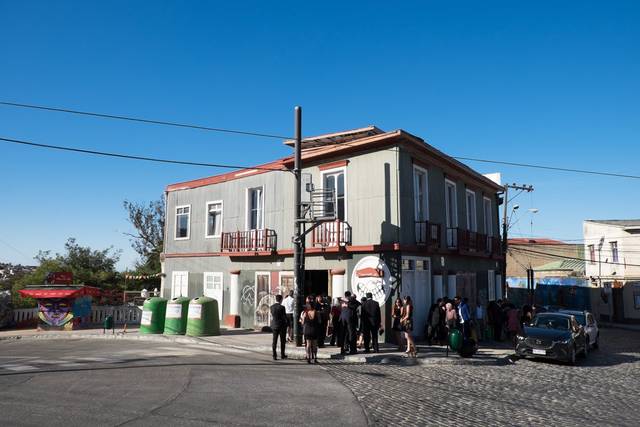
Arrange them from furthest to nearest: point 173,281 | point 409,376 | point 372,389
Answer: point 173,281, point 409,376, point 372,389

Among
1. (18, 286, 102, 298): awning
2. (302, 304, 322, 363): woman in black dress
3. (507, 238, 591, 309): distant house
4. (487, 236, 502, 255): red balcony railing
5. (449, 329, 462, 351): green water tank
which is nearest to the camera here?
(302, 304, 322, 363): woman in black dress

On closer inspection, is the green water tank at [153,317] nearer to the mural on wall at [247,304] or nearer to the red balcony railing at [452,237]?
the mural on wall at [247,304]

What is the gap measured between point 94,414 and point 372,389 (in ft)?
16.8

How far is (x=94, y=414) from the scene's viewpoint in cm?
748

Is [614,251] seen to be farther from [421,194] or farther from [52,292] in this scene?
[52,292]

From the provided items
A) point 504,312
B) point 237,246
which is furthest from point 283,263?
point 504,312

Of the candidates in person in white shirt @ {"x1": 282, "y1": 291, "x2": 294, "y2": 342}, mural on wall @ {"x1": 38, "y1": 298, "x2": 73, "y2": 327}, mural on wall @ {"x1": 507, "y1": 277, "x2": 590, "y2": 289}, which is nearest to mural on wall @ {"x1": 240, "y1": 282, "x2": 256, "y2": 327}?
person in white shirt @ {"x1": 282, "y1": 291, "x2": 294, "y2": 342}

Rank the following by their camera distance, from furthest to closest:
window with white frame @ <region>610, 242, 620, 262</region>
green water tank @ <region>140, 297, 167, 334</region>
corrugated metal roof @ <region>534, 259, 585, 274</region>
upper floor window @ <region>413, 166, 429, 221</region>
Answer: corrugated metal roof @ <region>534, 259, 585, 274</region> → window with white frame @ <region>610, 242, 620, 262</region> → green water tank @ <region>140, 297, 167, 334</region> → upper floor window @ <region>413, 166, 429, 221</region>

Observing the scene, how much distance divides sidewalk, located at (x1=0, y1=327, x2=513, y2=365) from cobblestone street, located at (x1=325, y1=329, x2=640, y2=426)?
379 millimetres

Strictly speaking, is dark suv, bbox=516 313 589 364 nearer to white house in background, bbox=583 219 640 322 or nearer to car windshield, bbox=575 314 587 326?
car windshield, bbox=575 314 587 326

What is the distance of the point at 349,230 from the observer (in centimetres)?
1761

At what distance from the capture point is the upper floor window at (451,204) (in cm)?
2127

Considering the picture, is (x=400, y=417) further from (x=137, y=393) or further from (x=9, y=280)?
(x=9, y=280)

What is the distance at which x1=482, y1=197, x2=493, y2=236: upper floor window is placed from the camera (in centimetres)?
2548
